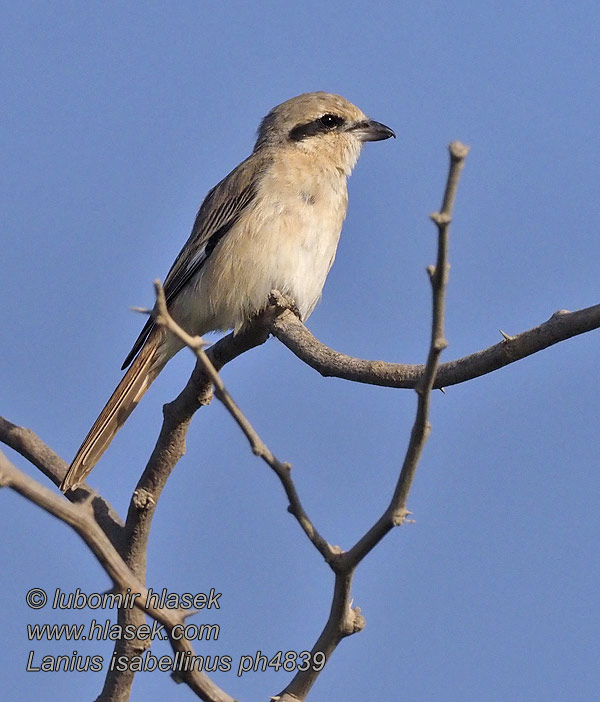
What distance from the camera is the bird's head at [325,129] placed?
6.29 m

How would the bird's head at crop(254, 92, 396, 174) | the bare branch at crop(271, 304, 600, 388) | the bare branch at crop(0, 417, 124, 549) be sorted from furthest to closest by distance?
1. the bird's head at crop(254, 92, 396, 174)
2. the bare branch at crop(0, 417, 124, 549)
3. the bare branch at crop(271, 304, 600, 388)

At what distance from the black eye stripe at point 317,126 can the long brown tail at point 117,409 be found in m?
1.67

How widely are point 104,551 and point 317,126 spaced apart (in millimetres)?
4523

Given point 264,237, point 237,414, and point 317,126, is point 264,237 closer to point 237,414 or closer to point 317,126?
point 317,126

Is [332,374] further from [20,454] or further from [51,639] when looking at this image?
[20,454]

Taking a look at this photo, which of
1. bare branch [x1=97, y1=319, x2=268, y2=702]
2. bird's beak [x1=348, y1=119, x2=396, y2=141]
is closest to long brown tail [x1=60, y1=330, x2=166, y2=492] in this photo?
bare branch [x1=97, y1=319, x2=268, y2=702]

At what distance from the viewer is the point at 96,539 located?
2320 millimetres

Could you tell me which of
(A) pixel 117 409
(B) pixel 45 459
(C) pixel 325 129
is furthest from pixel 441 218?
(C) pixel 325 129

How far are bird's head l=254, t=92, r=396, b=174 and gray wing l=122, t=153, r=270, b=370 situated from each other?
28cm

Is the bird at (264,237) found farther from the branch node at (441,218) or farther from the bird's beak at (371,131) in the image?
the branch node at (441,218)

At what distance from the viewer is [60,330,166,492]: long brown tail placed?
4719 mm

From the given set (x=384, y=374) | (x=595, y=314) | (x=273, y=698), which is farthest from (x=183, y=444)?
(x=595, y=314)

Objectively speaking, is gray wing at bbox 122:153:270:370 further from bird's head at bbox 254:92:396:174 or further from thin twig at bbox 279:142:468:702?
thin twig at bbox 279:142:468:702

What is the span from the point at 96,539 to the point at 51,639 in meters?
1.43
